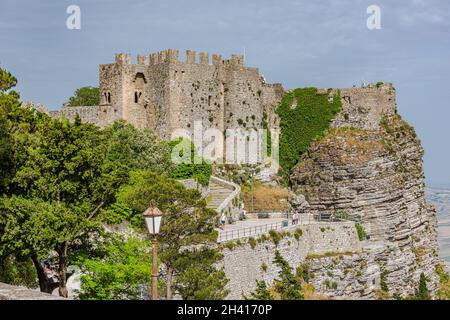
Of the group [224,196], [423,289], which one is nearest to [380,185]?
[423,289]

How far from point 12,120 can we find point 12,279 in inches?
277

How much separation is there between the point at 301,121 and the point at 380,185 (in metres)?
8.24

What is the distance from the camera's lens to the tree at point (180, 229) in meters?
32.2

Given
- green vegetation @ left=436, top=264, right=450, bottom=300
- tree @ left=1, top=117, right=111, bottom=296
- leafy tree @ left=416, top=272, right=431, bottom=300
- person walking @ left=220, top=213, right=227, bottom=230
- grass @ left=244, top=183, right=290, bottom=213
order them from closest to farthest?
tree @ left=1, top=117, right=111, bottom=296 < person walking @ left=220, top=213, right=227, bottom=230 < grass @ left=244, top=183, right=290, bottom=213 < leafy tree @ left=416, top=272, right=431, bottom=300 < green vegetation @ left=436, top=264, right=450, bottom=300

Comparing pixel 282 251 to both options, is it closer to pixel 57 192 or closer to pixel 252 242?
pixel 252 242

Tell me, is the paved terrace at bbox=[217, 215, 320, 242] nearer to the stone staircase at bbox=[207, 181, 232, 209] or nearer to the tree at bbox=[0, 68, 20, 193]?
the stone staircase at bbox=[207, 181, 232, 209]

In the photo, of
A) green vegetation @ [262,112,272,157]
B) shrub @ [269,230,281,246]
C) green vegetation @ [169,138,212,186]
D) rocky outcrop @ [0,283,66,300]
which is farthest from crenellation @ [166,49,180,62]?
rocky outcrop @ [0,283,66,300]

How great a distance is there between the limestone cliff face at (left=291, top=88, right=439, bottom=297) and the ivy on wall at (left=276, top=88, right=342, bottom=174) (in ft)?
2.52

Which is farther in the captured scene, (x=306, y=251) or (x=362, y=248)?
(x=362, y=248)

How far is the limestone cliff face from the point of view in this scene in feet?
184
